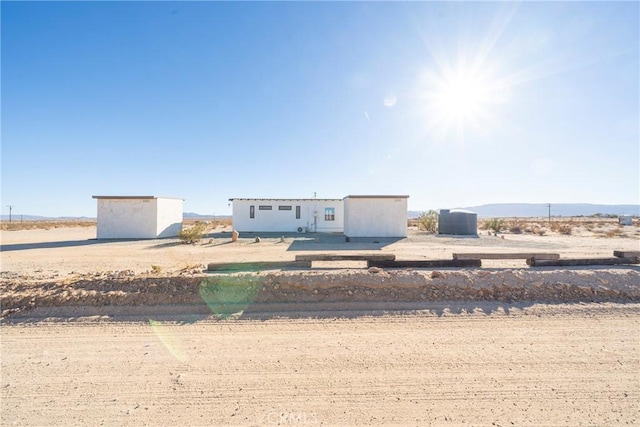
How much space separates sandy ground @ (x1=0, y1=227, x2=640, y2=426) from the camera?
8.50ft

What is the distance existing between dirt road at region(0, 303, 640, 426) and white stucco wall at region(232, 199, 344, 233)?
18.3m

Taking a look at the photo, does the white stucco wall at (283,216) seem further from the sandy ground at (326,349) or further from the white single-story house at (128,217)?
the sandy ground at (326,349)

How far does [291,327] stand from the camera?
4219 mm

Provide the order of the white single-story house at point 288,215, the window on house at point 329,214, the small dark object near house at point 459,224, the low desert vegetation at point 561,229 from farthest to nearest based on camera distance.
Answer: the window on house at point 329,214
the white single-story house at point 288,215
the low desert vegetation at point 561,229
the small dark object near house at point 459,224

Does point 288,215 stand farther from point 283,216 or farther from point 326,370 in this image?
point 326,370

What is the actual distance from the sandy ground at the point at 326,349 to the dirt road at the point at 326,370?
0.06ft

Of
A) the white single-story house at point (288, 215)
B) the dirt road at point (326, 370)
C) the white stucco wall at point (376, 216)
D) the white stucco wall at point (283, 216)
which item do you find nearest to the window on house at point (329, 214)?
the white single-story house at point (288, 215)

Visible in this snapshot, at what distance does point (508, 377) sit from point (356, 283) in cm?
282

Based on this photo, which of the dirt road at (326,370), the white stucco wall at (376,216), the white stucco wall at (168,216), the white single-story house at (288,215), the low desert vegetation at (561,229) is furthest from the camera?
the white single-story house at (288,215)

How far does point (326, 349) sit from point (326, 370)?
431 mm

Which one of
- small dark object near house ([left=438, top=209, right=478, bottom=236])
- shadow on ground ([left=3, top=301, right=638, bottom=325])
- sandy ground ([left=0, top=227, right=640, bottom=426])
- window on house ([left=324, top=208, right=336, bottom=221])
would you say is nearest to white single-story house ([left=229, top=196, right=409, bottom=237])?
window on house ([left=324, top=208, right=336, bottom=221])

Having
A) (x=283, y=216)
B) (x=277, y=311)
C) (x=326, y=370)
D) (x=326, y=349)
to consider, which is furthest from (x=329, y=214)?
(x=326, y=370)

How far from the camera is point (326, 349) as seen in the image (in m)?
3.57

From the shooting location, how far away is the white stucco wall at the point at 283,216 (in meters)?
22.5
